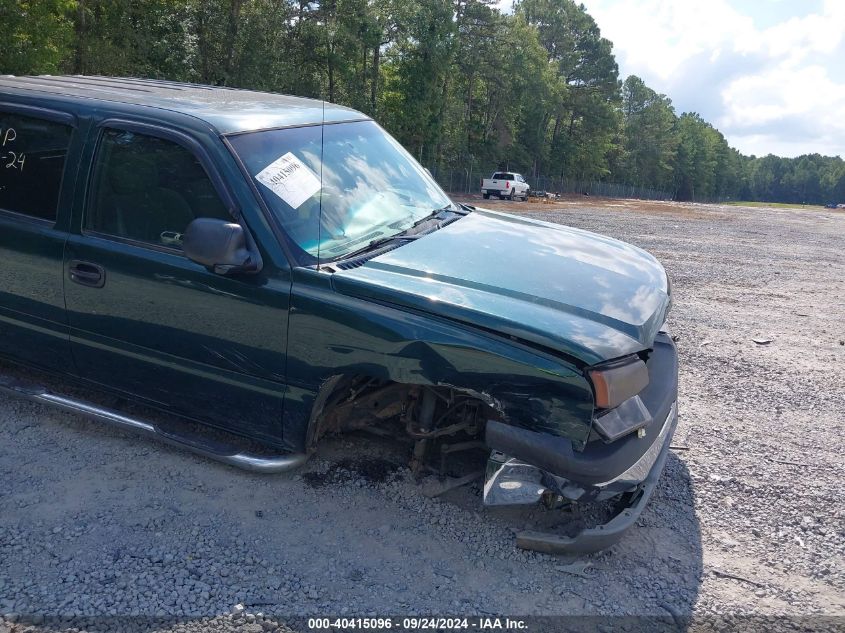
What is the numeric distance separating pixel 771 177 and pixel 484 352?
19174cm

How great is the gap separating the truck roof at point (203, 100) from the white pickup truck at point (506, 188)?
35367 millimetres

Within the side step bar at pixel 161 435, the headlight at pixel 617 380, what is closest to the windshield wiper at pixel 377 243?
the side step bar at pixel 161 435

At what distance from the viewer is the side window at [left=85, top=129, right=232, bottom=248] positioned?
3246mm

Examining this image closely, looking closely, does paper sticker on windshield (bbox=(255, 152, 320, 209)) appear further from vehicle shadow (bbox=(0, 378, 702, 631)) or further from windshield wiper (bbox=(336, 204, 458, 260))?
vehicle shadow (bbox=(0, 378, 702, 631))

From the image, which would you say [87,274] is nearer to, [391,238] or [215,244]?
[215,244]

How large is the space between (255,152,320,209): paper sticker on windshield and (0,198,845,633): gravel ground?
1.38 m

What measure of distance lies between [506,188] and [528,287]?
3675cm

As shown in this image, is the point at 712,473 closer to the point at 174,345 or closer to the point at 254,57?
the point at 174,345

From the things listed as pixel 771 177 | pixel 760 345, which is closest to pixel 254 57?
pixel 760 345

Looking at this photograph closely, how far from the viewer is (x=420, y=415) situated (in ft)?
10.5

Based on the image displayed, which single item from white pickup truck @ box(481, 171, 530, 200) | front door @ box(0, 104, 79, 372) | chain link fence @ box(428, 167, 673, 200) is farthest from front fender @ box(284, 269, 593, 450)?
white pickup truck @ box(481, 171, 530, 200)

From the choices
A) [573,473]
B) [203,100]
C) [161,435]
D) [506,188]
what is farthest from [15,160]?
[506,188]

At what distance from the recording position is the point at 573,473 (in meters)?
2.69

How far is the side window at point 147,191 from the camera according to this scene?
3.25 m
